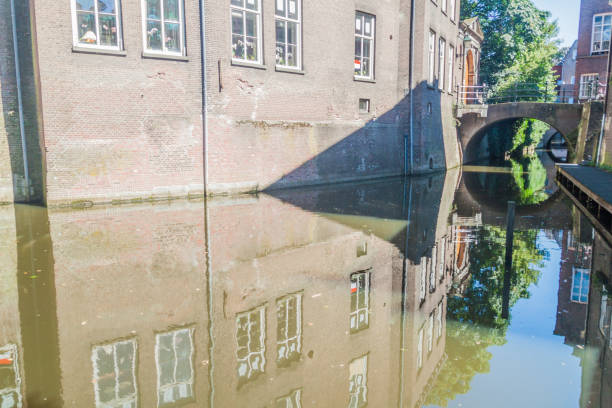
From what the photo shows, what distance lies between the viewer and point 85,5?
11570 millimetres

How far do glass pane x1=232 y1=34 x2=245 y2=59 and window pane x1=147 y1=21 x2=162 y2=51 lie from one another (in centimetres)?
223

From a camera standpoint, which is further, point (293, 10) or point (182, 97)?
point (293, 10)

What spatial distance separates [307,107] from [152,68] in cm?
568

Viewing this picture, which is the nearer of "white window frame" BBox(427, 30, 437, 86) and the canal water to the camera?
the canal water

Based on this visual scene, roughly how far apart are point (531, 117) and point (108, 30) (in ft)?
70.3

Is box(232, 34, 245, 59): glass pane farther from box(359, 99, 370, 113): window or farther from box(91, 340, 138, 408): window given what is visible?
box(91, 340, 138, 408): window

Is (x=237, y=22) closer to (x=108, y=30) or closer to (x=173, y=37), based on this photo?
(x=173, y=37)

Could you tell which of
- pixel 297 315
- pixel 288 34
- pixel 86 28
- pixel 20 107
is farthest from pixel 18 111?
pixel 297 315

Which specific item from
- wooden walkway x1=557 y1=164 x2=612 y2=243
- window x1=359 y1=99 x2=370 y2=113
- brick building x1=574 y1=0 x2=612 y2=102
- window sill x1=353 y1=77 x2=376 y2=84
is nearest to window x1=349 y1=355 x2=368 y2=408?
wooden walkway x1=557 y1=164 x2=612 y2=243

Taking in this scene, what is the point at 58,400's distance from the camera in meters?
3.54

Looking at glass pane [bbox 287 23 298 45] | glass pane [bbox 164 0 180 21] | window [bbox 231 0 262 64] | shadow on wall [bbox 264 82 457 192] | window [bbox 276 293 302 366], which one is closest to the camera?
window [bbox 276 293 302 366]

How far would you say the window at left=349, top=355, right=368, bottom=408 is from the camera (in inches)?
145

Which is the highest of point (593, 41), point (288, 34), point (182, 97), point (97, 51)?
point (593, 41)

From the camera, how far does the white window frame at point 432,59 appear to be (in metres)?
22.0
